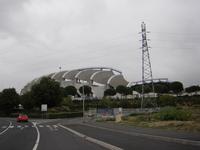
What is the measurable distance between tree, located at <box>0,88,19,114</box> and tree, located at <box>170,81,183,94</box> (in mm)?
77124

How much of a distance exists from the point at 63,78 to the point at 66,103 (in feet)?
227

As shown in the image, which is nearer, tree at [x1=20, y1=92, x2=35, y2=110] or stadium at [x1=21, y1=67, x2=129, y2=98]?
tree at [x1=20, y1=92, x2=35, y2=110]

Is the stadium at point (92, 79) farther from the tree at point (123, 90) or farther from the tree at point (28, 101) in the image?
the tree at point (28, 101)

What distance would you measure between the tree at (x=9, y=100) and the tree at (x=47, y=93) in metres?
18.4

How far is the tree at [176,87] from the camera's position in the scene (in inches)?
6806

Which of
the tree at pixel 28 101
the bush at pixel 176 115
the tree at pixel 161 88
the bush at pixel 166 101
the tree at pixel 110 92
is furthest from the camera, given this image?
the tree at pixel 110 92

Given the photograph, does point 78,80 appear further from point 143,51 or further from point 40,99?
point 143,51

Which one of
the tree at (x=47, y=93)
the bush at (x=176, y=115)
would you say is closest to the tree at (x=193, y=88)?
the tree at (x=47, y=93)

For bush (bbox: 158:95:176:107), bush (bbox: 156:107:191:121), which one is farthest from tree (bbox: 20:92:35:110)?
bush (bbox: 156:107:191:121)

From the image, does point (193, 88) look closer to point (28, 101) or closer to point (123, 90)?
point (123, 90)

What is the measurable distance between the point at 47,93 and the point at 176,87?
279 feet

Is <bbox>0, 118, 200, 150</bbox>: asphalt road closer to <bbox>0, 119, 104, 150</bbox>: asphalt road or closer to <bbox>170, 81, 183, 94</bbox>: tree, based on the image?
<bbox>0, 119, 104, 150</bbox>: asphalt road

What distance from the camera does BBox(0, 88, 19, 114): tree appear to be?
120744 mm

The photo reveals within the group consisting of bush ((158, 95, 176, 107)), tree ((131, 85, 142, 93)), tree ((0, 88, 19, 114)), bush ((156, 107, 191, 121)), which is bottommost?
bush ((156, 107, 191, 121))
